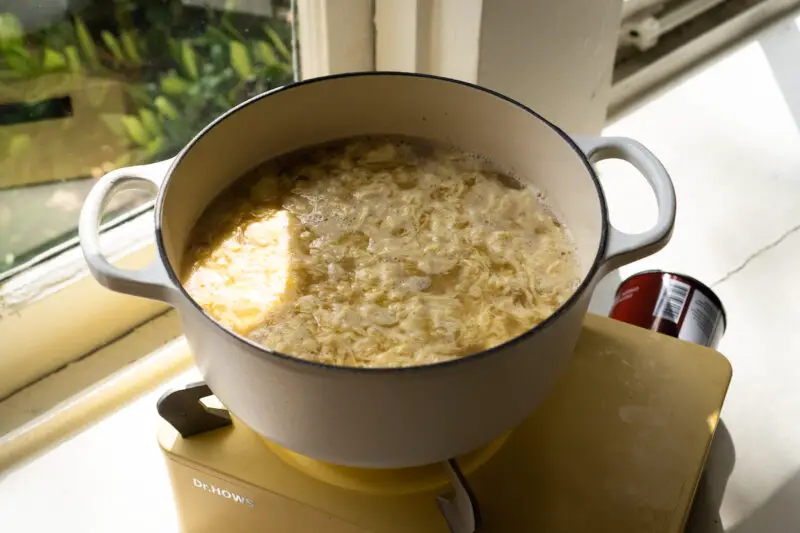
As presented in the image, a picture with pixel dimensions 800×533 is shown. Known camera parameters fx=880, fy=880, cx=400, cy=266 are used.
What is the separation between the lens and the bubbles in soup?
1.86 ft

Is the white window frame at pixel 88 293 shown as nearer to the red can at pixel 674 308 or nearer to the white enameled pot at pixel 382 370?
the white enameled pot at pixel 382 370

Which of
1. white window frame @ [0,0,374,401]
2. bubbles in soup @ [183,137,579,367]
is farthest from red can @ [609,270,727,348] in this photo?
white window frame @ [0,0,374,401]

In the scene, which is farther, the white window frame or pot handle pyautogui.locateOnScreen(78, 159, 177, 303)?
the white window frame

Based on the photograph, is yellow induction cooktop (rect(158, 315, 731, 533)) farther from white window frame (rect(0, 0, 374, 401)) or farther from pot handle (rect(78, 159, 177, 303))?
white window frame (rect(0, 0, 374, 401))

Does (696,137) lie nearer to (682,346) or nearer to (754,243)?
(754,243)

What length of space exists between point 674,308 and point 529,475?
286 mm

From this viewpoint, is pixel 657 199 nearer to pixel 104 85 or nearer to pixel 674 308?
pixel 674 308

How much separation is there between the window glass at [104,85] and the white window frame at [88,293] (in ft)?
0.08

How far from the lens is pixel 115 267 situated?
1.68ft

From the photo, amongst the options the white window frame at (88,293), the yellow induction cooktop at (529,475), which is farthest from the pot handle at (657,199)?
the white window frame at (88,293)

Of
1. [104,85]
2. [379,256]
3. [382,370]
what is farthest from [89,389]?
[382,370]

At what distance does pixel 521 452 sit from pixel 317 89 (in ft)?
1.03

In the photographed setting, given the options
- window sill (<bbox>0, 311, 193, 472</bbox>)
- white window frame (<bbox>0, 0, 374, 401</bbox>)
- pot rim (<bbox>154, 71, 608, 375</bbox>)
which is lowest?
window sill (<bbox>0, 311, 193, 472</bbox>)

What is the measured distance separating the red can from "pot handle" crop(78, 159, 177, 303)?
1.61ft
